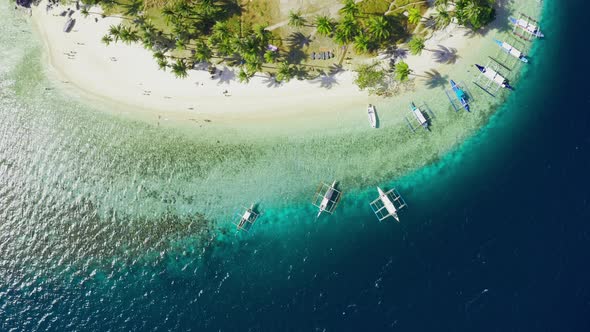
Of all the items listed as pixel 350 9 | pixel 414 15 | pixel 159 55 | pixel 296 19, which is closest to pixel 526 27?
pixel 414 15

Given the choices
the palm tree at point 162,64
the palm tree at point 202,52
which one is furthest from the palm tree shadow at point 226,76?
the palm tree at point 162,64

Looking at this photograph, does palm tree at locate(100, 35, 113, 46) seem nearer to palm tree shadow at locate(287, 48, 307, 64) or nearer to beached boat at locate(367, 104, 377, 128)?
palm tree shadow at locate(287, 48, 307, 64)

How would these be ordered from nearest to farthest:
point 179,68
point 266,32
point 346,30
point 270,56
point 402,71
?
point 346,30 < point 402,71 < point 179,68 < point 270,56 < point 266,32

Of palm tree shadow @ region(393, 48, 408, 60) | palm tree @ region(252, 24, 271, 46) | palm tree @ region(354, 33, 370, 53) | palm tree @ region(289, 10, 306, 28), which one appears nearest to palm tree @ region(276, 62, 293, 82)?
palm tree @ region(252, 24, 271, 46)

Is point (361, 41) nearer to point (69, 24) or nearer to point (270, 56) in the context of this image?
point (270, 56)

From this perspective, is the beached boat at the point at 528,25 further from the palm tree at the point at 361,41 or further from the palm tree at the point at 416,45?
the palm tree at the point at 361,41

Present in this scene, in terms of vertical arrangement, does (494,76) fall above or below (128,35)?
below
